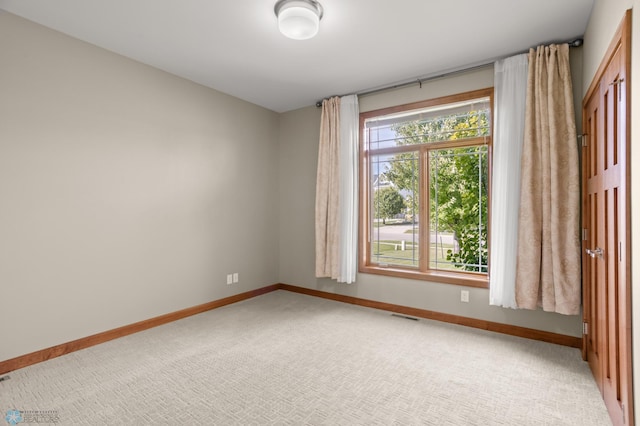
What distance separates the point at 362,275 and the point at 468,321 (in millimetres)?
1305

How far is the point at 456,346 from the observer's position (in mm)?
2906

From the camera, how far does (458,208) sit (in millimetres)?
3586

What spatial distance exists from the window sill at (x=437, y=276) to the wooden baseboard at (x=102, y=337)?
185 cm

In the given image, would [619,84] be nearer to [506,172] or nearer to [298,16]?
[506,172]

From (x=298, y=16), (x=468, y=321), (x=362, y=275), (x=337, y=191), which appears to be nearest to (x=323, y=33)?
(x=298, y=16)

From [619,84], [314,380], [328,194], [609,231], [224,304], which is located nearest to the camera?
[619,84]

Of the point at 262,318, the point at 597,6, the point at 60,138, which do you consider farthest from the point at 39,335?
the point at 597,6

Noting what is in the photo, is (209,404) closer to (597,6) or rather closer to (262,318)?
(262,318)

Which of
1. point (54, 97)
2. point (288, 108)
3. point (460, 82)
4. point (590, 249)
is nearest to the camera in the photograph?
point (590, 249)

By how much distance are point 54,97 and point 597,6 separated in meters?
4.14

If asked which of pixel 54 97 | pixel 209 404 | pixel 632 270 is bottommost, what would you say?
pixel 209 404

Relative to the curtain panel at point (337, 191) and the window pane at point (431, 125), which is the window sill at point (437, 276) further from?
the window pane at point (431, 125)

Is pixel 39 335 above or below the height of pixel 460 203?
below

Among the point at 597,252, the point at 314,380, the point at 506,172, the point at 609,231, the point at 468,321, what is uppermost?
the point at 506,172
